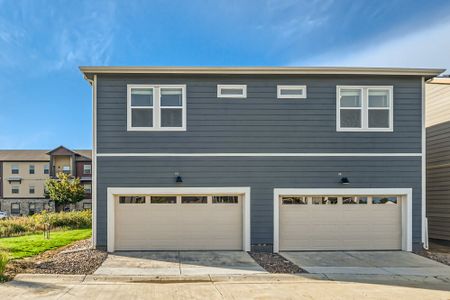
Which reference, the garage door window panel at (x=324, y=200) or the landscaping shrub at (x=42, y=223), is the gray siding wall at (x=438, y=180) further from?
the landscaping shrub at (x=42, y=223)

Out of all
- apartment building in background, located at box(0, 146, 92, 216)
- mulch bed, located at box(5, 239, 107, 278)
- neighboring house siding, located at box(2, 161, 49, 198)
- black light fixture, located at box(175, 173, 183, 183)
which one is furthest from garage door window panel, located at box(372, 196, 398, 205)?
neighboring house siding, located at box(2, 161, 49, 198)

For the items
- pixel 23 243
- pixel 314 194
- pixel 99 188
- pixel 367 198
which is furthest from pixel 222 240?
pixel 23 243

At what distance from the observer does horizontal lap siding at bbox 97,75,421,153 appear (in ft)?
34.8

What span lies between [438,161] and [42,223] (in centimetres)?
1789

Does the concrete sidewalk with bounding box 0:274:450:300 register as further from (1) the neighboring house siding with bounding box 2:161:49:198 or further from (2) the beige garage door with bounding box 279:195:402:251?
(1) the neighboring house siding with bounding box 2:161:49:198

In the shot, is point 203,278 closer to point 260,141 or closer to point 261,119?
point 260,141

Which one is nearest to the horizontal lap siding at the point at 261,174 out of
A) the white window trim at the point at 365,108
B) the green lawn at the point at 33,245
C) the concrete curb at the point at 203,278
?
the white window trim at the point at 365,108

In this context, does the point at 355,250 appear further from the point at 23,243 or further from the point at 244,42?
the point at 23,243

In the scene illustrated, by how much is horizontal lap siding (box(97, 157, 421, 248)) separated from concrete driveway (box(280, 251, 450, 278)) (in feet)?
3.96

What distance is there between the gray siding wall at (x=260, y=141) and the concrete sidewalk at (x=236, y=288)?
3.10 meters

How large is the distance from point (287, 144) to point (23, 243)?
31.8 ft

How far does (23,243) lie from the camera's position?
39.0 feet

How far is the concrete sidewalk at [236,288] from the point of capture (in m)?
6.42

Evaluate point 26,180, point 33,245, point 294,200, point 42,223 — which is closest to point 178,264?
point 294,200
